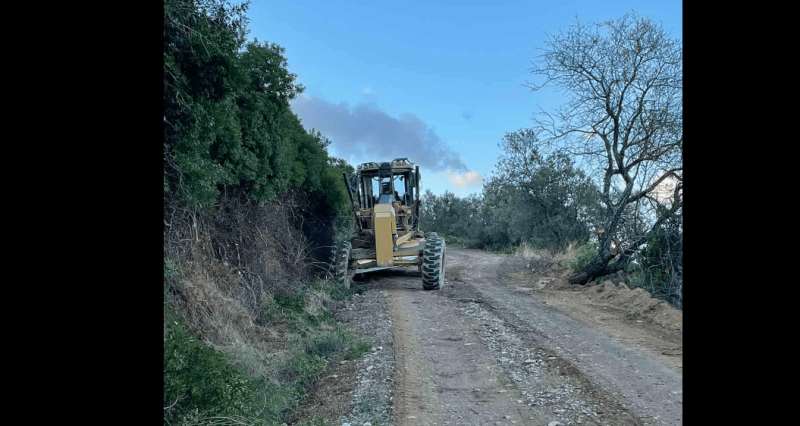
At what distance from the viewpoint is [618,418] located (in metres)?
4.08

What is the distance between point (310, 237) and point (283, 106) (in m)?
4.38

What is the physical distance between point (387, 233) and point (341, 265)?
1.33 meters

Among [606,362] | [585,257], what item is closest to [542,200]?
[585,257]

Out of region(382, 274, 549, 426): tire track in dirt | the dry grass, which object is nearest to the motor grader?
the dry grass

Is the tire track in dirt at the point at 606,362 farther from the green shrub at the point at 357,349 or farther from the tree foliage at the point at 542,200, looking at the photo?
the tree foliage at the point at 542,200

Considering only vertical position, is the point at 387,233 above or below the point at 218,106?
below

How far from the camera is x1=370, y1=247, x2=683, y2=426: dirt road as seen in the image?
424 centimetres

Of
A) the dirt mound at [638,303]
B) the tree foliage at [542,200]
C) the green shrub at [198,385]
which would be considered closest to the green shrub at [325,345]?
the green shrub at [198,385]

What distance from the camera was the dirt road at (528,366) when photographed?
4.24 meters

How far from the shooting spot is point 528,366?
5.55 meters

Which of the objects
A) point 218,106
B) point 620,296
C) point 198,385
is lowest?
point 620,296

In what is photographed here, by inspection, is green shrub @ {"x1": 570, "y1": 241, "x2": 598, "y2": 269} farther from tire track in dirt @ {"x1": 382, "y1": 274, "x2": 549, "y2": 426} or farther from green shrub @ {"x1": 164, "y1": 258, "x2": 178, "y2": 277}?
green shrub @ {"x1": 164, "y1": 258, "x2": 178, "y2": 277}

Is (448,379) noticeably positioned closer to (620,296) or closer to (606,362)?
(606,362)
